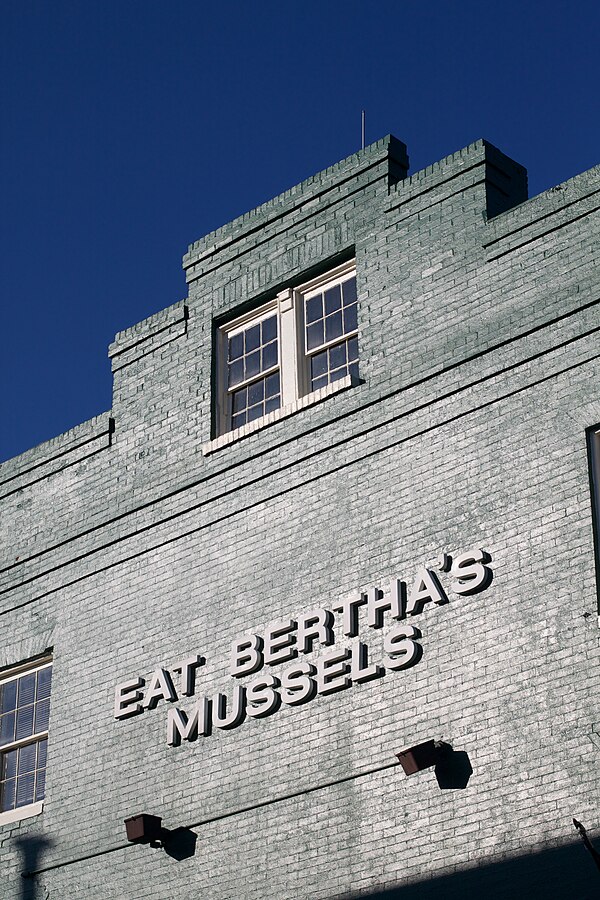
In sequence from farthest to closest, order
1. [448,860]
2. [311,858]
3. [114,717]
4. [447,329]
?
1. [114,717]
2. [447,329]
3. [311,858]
4. [448,860]

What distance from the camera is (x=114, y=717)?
17422mm

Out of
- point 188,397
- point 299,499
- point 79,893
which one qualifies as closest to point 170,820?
point 79,893

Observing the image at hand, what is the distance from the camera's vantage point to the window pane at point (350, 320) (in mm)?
17281

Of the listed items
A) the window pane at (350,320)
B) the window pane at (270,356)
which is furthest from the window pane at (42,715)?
the window pane at (350,320)

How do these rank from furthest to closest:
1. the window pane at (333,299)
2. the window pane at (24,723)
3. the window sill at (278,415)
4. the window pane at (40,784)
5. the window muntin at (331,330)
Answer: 1. the window pane at (24,723)
2. the window pane at (40,784)
3. the window pane at (333,299)
4. the window muntin at (331,330)
5. the window sill at (278,415)

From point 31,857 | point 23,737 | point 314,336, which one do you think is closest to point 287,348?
point 314,336

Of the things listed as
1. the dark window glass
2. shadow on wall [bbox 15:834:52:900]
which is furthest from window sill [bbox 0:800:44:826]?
the dark window glass

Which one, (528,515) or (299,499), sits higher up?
(299,499)

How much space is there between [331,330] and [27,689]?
5746mm

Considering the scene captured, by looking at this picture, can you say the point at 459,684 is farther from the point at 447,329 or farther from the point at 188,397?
the point at 188,397

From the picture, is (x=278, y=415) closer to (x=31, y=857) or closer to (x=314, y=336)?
(x=314, y=336)

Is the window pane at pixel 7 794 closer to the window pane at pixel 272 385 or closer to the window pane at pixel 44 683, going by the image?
the window pane at pixel 44 683

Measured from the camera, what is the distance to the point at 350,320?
56.9ft

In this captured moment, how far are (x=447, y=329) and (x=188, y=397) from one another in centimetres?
379
